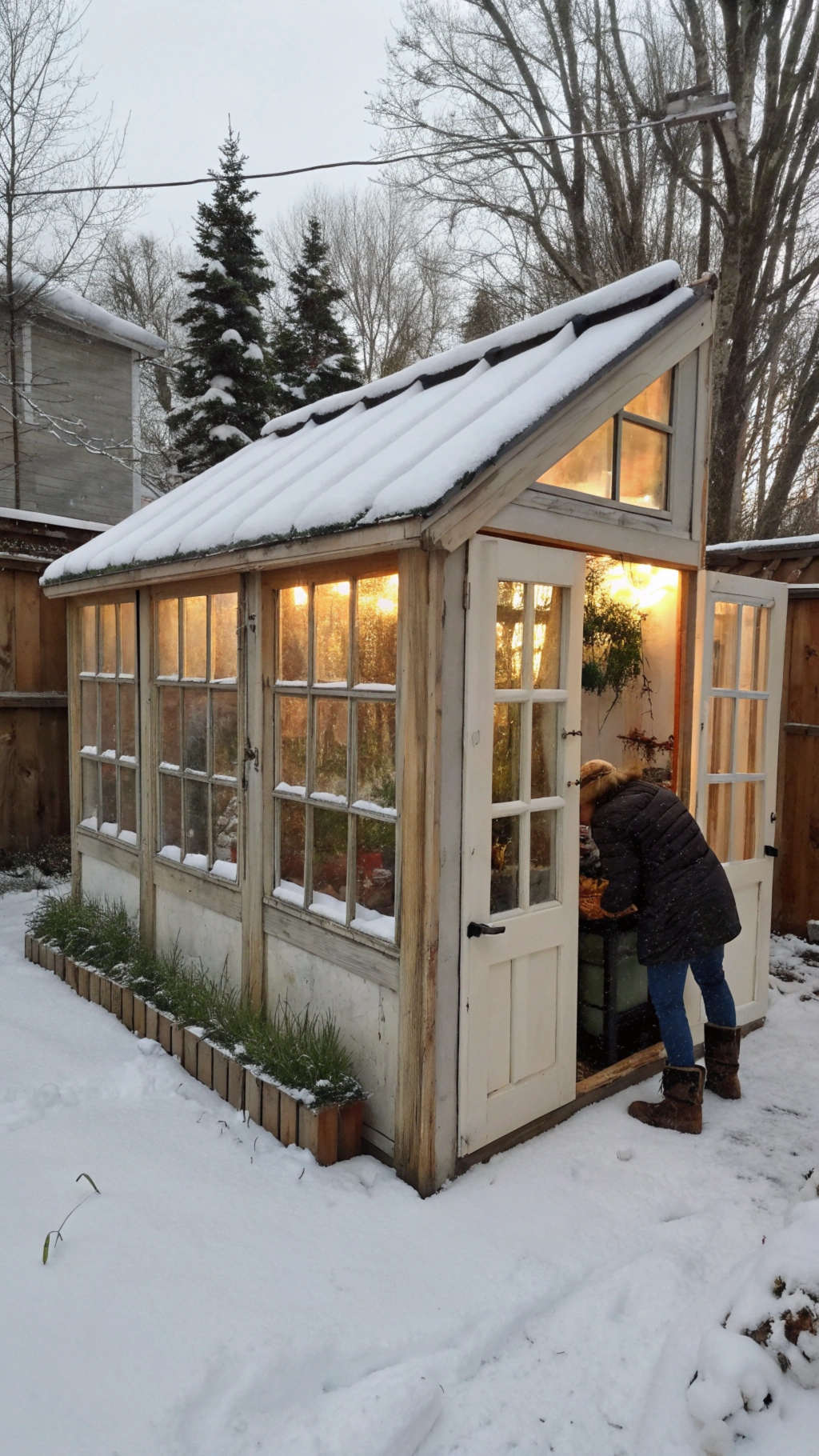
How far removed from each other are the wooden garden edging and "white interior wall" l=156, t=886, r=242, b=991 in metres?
0.36

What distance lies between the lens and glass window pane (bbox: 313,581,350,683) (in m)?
3.45

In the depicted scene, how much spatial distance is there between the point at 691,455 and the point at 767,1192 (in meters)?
3.22

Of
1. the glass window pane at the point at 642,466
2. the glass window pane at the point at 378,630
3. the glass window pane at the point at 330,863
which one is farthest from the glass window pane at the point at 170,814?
the glass window pane at the point at 642,466

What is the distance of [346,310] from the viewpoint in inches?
760

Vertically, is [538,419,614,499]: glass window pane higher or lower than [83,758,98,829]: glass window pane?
higher

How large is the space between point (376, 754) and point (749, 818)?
2409mm

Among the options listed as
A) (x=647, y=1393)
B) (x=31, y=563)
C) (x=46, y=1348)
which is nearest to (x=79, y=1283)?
(x=46, y=1348)

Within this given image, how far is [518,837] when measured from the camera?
3.38 meters

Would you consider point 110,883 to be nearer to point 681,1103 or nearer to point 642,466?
point 681,1103

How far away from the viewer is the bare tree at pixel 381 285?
18383mm

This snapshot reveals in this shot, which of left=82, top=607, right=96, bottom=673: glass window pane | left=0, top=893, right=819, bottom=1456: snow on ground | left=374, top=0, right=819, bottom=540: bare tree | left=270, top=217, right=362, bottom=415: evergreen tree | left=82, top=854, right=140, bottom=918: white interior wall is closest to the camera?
left=0, top=893, right=819, bottom=1456: snow on ground

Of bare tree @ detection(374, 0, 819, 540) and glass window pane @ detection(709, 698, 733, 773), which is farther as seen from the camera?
bare tree @ detection(374, 0, 819, 540)

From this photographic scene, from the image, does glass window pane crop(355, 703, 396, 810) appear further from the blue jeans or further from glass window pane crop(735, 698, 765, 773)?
glass window pane crop(735, 698, 765, 773)

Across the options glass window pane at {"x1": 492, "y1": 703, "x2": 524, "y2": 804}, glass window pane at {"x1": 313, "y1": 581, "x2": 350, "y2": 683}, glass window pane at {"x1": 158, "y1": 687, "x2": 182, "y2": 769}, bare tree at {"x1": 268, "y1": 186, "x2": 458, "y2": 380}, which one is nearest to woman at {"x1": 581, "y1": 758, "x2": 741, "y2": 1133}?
glass window pane at {"x1": 492, "y1": 703, "x2": 524, "y2": 804}
